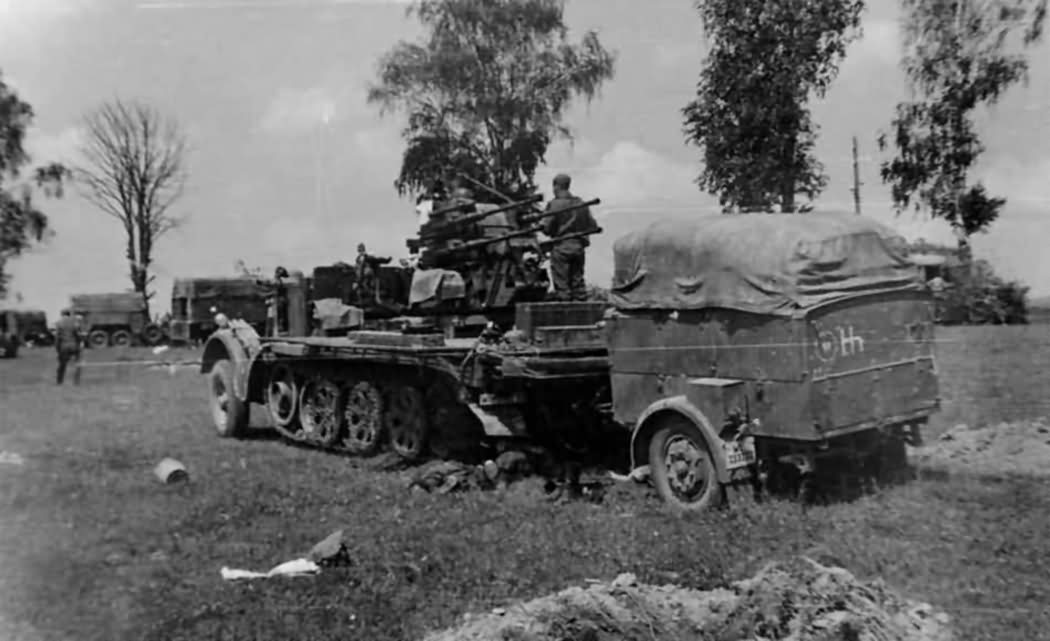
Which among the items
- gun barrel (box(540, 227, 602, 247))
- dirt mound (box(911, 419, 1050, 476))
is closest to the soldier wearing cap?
gun barrel (box(540, 227, 602, 247))

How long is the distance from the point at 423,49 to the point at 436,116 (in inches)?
14.1

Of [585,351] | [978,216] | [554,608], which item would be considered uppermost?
[978,216]

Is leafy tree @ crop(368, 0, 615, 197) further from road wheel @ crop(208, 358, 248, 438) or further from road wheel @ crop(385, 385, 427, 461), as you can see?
road wheel @ crop(208, 358, 248, 438)

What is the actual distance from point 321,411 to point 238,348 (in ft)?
4.01

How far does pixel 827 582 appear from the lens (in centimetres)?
405

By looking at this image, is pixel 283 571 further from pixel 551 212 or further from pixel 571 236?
pixel 571 236

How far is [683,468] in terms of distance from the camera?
5.82m

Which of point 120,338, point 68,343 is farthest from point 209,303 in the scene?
point 68,343

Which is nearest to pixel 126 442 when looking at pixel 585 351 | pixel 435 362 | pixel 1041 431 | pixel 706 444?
pixel 435 362

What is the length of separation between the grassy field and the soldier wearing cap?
1.61 metres

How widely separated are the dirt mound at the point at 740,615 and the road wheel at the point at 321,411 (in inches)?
181

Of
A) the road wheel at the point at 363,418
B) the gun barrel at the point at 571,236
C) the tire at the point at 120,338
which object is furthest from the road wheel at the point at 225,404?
the gun barrel at the point at 571,236

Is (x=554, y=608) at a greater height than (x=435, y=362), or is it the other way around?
(x=435, y=362)

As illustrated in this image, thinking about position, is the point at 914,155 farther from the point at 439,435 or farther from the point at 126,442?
the point at 126,442
